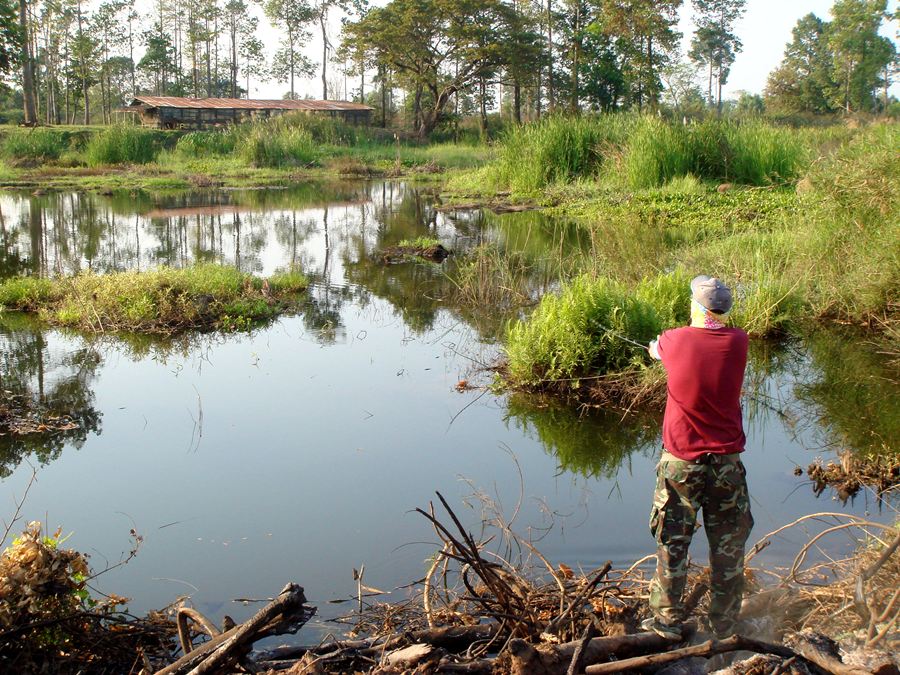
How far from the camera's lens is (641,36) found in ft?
147

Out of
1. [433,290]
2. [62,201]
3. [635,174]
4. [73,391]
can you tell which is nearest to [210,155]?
[62,201]

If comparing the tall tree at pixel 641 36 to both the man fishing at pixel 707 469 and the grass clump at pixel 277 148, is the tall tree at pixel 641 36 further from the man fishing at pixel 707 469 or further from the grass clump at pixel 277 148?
the man fishing at pixel 707 469

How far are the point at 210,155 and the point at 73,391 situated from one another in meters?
31.8

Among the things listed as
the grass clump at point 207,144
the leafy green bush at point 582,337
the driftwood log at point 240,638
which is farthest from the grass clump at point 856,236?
the grass clump at point 207,144

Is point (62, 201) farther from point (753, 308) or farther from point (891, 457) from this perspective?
point (891, 457)

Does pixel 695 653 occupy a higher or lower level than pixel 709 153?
lower

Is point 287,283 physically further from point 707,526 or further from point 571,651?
point 571,651

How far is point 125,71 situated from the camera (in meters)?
65.8

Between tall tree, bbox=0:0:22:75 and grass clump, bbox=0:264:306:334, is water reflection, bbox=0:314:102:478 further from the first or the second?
tall tree, bbox=0:0:22:75

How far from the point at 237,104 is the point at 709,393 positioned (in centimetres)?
5015

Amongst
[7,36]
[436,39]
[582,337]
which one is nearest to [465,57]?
[436,39]

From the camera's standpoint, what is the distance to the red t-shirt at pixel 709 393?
376cm

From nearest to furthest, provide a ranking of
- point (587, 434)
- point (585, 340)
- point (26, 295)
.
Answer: point (587, 434) < point (585, 340) < point (26, 295)

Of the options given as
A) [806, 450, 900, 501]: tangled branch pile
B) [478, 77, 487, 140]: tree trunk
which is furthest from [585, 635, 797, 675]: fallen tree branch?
[478, 77, 487, 140]: tree trunk
